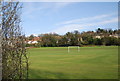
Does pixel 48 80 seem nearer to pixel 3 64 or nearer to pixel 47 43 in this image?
pixel 3 64

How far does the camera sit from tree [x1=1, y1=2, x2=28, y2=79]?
3623mm

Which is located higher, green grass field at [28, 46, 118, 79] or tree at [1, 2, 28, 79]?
tree at [1, 2, 28, 79]

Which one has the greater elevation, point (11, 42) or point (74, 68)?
point (11, 42)

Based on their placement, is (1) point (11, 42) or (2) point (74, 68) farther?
(2) point (74, 68)

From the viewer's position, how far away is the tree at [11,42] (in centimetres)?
362

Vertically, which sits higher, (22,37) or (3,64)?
(22,37)

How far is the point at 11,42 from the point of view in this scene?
12.1 ft

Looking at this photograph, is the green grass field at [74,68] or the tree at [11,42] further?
the green grass field at [74,68]

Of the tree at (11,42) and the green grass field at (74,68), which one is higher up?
the tree at (11,42)

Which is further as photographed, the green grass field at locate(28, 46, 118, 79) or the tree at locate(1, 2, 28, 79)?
the green grass field at locate(28, 46, 118, 79)

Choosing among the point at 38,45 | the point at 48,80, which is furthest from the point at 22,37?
the point at 38,45

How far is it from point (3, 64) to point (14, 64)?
269mm

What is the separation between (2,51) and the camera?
3600 mm

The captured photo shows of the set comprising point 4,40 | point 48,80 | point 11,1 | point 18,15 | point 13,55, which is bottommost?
point 48,80
